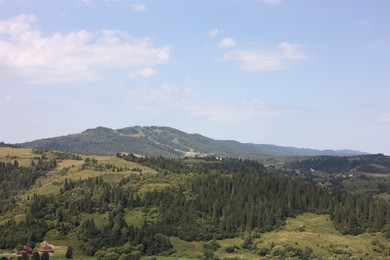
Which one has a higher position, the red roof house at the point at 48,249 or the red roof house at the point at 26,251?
the red roof house at the point at 26,251

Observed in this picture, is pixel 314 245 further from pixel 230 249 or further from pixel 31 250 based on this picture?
pixel 31 250

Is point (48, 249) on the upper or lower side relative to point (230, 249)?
lower

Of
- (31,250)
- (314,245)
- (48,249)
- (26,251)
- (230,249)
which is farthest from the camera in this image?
(230,249)

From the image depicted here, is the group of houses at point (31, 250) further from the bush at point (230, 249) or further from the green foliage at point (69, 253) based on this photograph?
the bush at point (230, 249)

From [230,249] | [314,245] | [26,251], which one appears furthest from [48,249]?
[314,245]

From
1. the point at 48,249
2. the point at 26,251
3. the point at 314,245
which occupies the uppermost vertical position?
the point at 314,245

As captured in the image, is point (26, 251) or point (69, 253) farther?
point (69, 253)

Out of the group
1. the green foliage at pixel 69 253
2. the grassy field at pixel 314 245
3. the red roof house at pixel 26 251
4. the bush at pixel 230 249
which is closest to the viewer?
the red roof house at pixel 26 251

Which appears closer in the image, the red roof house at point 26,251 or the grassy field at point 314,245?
the red roof house at point 26,251

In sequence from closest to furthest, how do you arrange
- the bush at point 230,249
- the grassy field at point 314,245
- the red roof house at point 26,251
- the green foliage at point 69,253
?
the red roof house at point 26,251, the grassy field at point 314,245, the green foliage at point 69,253, the bush at point 230,249

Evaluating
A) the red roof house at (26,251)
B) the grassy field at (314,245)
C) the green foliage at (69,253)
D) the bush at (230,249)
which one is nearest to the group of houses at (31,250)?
the red roof house at (26,251)

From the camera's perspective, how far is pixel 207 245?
193m

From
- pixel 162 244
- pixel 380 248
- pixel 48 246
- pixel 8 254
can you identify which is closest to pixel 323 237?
pixel 380 248

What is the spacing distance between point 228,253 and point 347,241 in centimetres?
4948
